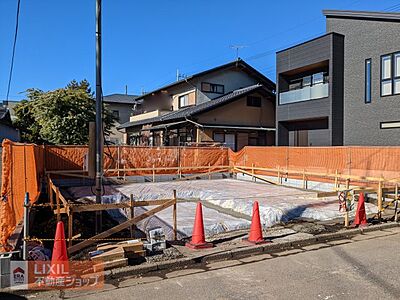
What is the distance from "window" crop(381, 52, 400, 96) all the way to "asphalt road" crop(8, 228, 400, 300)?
44.4 feet

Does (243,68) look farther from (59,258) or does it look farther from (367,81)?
(59,258)

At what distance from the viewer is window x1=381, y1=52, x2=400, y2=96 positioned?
17.7 meters

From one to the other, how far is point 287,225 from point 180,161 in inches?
537

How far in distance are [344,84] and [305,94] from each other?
2.63 m

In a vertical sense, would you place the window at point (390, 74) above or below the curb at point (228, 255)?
above

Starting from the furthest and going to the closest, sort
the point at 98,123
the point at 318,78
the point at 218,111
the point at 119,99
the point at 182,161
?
the point at 119,99
the point at 218,111
the point at 318,78
the point at 182,161
the point at 98,123

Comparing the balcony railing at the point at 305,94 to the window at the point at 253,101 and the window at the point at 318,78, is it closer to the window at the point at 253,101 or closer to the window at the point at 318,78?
the window at the point at 318,78

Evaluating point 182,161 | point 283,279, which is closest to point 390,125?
point 182,161

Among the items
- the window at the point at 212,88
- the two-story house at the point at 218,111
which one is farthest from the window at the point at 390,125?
the window at the point at 212,88

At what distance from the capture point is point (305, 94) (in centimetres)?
2292

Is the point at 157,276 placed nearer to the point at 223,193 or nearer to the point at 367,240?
the point at 367,240

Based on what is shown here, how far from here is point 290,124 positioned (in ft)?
83.8

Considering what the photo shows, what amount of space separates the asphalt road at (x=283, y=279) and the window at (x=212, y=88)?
2575 centimetres

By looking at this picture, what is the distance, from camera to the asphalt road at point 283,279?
471cm
